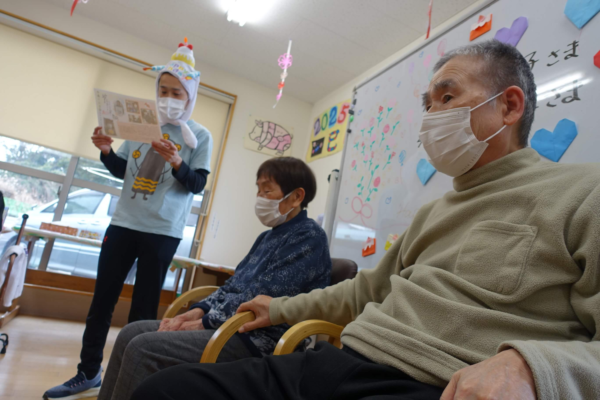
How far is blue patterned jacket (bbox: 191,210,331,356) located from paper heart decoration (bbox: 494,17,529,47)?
992 millimetres

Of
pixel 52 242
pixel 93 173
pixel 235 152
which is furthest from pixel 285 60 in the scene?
pixel 52 242

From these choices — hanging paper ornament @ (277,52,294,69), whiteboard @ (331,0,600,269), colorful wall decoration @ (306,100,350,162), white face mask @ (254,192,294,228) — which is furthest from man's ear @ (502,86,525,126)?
hanging paper ornament @ (277,52,294,69)

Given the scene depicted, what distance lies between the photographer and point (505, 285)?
0.69m

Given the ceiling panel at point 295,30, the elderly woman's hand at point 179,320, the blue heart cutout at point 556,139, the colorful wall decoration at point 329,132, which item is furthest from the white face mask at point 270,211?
the colorful wall decoration at point 329,132

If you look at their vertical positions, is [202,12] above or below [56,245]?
above

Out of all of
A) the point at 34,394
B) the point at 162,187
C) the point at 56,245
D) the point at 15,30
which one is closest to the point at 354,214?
the point at 162,187

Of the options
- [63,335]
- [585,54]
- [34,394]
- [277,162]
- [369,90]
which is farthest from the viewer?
[63,335]

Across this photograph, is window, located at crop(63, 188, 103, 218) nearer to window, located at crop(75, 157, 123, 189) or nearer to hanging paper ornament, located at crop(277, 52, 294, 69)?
window, located at crop(75, 157, 123, 189)

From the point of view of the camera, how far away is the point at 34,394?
1736 mm

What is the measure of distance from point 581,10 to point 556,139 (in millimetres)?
395

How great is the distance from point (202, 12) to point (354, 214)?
8.74 feet

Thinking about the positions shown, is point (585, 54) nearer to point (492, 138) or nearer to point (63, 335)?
point (492, 138)

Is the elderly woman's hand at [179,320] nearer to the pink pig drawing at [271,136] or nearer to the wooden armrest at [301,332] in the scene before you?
the wooden armrest at [301,332]

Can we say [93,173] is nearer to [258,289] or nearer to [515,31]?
[258,289]
